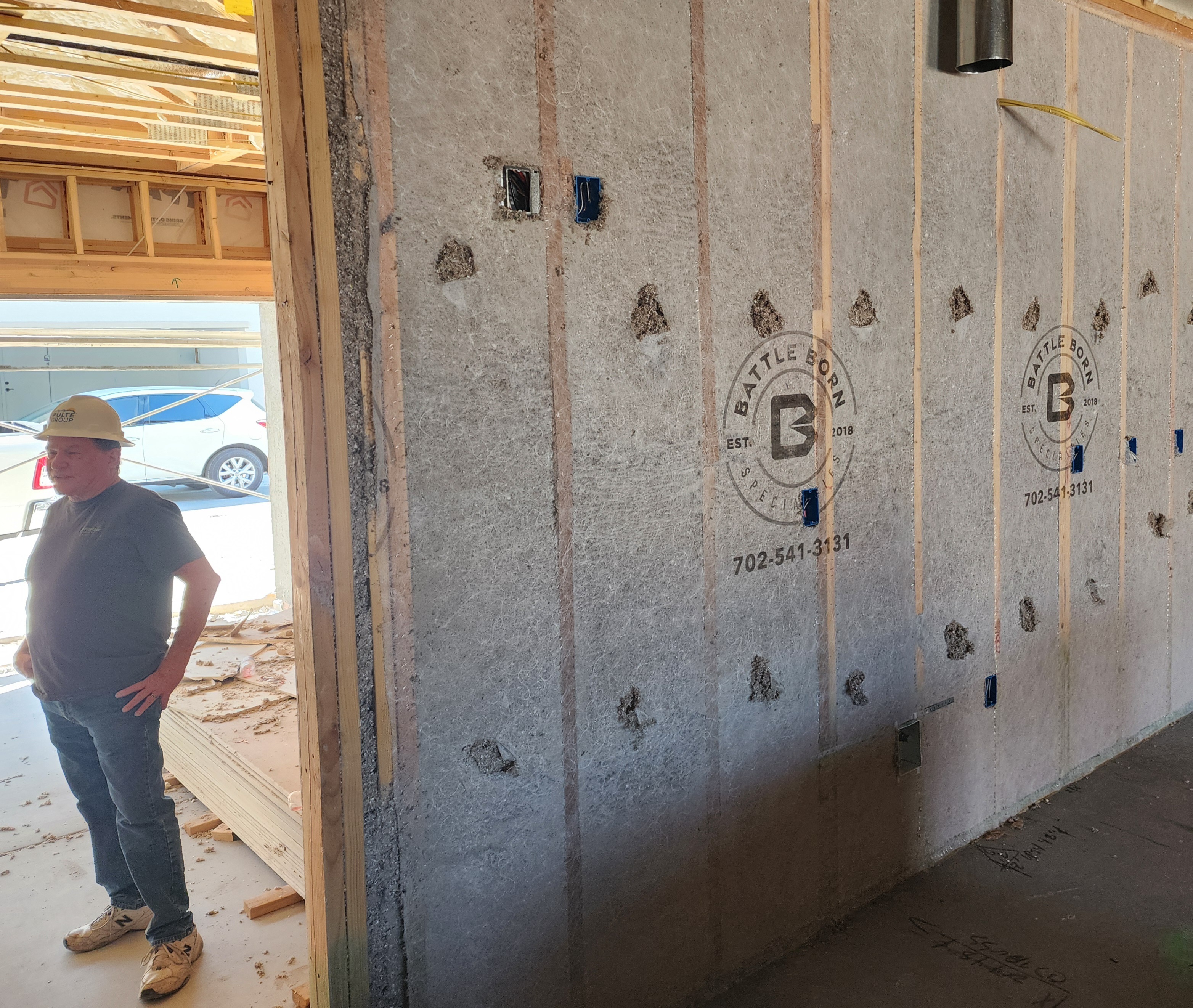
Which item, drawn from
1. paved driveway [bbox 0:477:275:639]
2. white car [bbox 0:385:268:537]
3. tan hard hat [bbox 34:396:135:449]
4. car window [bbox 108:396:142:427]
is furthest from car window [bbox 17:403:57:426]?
tan hard hat [bbox 34:396:135:449]

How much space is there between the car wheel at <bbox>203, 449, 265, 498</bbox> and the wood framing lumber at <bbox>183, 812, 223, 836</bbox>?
9.96m

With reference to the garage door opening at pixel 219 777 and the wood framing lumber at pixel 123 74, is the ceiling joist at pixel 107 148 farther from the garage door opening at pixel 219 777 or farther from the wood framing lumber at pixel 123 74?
the garage door opening at pixel 219 777

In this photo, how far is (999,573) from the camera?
122 inches

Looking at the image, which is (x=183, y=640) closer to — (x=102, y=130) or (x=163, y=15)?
(x=163, y=15)

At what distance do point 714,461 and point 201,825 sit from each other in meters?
2.63

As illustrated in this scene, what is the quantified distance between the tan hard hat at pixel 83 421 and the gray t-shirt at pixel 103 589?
0.56 ft

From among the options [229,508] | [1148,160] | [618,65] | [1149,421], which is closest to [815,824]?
[618,65]

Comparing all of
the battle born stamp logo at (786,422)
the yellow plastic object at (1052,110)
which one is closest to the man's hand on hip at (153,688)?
the battle born stamp logo at (786,422)

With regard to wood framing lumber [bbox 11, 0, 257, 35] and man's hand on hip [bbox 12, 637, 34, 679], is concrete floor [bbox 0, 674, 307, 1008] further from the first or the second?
wood framing lumber [bbox 11, 0, 257, 35]

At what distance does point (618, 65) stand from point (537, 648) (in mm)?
1297

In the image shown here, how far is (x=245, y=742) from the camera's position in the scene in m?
3.29

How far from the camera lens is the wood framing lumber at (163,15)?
2617 millimetres

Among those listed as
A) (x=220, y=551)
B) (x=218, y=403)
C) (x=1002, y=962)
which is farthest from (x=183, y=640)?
(x=218, y=403)

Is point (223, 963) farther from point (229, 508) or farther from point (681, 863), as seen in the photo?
point (229, 508)
